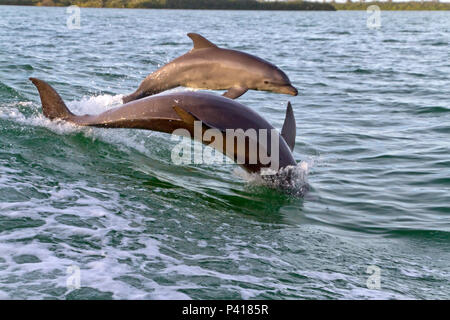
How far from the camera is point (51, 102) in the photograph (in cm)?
920

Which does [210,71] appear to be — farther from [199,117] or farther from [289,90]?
[199,117]

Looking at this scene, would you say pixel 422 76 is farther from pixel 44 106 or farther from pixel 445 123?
pixel 44 106

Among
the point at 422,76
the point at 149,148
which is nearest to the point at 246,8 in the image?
the point at 422,76

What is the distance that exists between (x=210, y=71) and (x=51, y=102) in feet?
8.16

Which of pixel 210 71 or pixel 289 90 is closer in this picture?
pixel 210 71

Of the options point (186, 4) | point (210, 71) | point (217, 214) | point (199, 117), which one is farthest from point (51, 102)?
point (186, 4)

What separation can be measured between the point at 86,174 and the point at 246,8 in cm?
13925

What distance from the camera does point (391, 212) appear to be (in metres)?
8.54

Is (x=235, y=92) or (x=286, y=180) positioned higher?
(x=235, y=92)

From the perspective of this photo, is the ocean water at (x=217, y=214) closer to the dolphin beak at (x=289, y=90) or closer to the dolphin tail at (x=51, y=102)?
the dolphin tail at (x=51, y=102)

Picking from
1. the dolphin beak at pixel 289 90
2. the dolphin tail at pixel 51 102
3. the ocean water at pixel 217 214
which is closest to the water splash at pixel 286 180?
the ocean water at pixel 217 214

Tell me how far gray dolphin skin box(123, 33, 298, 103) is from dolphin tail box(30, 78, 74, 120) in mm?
994

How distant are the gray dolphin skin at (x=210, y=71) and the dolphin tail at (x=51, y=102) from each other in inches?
39.1

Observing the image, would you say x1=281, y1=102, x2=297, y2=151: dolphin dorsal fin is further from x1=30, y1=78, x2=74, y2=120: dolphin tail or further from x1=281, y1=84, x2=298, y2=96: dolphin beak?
x1=30, y1=78, x2=74, y2=120: dolphin tail
